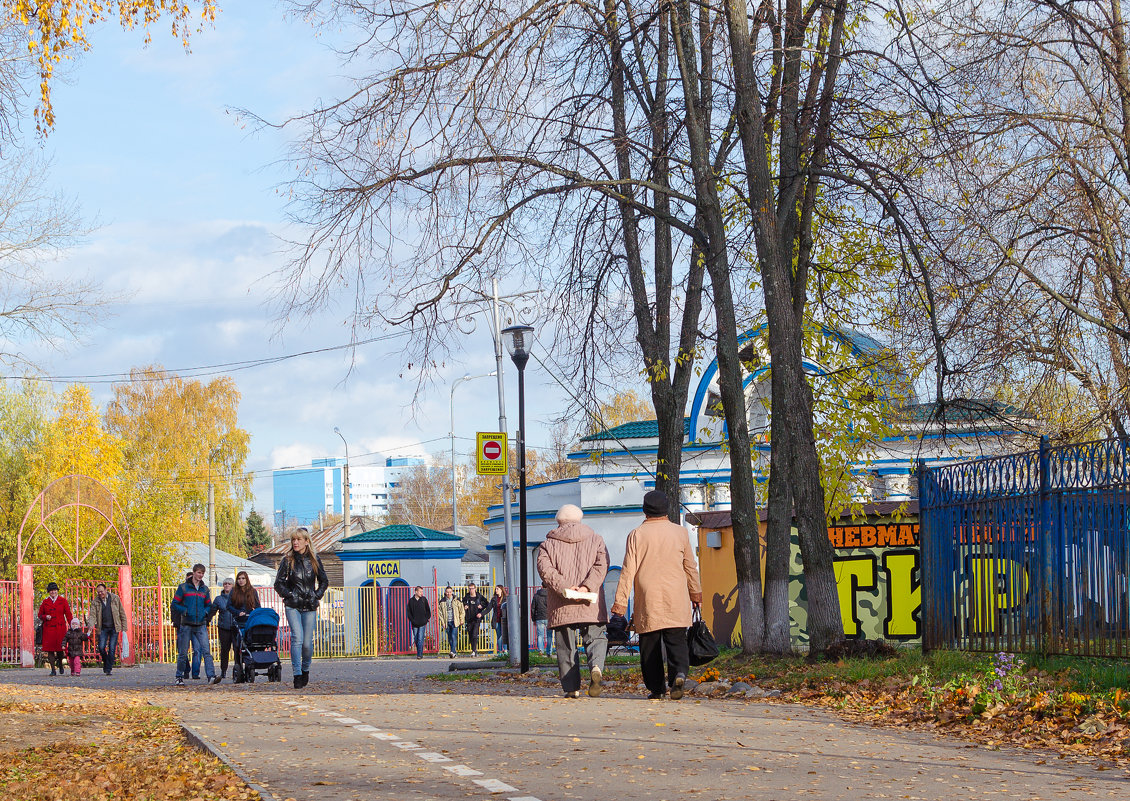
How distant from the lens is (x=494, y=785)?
7066 millimetres

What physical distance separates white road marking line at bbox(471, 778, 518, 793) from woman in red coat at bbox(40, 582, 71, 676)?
20940mm

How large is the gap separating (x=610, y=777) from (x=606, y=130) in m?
9.99

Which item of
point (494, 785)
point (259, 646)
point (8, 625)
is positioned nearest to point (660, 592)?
point (494, 785)

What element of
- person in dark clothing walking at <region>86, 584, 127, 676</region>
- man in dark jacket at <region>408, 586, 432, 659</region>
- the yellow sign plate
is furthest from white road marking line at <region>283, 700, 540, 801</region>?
the yellow sign plate

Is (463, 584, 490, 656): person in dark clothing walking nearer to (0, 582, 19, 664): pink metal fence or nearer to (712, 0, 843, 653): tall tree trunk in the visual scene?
(0, 582, 19, 664): pink metal fence

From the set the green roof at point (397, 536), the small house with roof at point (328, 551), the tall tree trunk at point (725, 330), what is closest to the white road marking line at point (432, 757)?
the tall tree trunk at point (725, 330)

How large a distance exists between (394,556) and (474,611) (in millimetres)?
10197

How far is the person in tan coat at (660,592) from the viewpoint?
1159 cm

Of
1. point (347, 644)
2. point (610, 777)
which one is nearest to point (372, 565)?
point (347, 644)

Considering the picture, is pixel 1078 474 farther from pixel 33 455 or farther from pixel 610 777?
pixel 33 455

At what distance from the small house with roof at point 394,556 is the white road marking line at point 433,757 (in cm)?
3486

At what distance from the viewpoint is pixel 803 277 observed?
16125mm

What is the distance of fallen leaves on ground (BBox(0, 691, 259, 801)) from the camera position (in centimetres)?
719

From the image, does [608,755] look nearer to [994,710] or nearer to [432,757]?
[432,757]
